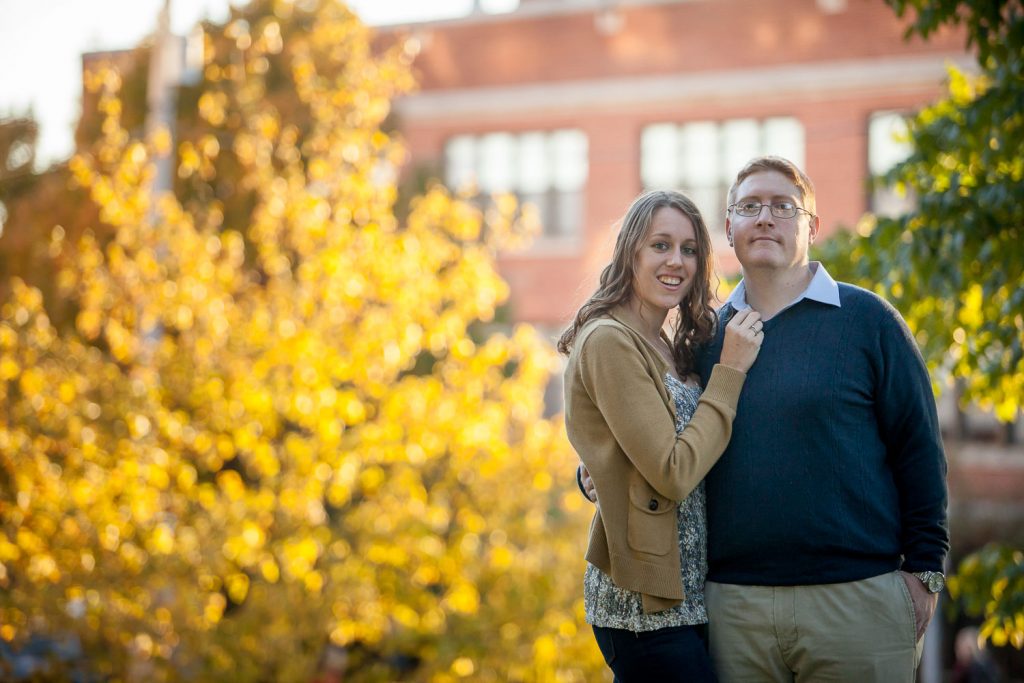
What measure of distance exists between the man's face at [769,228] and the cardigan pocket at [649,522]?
0.78 m

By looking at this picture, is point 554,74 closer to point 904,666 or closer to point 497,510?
point 497,510

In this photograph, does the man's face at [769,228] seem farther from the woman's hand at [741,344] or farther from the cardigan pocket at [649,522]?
the cardigan pocket at [649,522]

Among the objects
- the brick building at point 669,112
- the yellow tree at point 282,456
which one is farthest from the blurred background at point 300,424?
the brick building at point 669,112

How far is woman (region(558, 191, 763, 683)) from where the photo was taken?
10.9 feet

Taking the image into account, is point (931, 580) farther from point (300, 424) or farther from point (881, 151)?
point (881, 151)

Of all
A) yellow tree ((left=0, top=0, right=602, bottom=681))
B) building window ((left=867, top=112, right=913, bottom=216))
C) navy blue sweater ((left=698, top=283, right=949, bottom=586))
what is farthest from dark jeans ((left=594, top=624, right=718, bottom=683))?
building window ((left=867, top=112, right=913, bottom=216))

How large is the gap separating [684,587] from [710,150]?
1641 cm

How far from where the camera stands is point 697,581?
3.45m

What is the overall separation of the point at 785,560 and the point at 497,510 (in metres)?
5.30

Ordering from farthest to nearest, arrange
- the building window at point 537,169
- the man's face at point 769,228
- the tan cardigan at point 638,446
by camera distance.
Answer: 1. the building window at point 537,169
2. the man's face at point 769,228
3. the tan cardigan at point 638,446

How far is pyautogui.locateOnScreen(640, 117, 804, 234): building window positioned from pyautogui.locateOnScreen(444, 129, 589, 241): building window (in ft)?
3.92

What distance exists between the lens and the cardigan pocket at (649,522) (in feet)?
11.0

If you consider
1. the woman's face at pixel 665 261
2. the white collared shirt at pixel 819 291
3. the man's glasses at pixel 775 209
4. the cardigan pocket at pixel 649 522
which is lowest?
the cardigan pocket at pixel 649 522

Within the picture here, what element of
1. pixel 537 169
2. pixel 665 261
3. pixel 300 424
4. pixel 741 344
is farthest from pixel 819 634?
pixel 537 169
